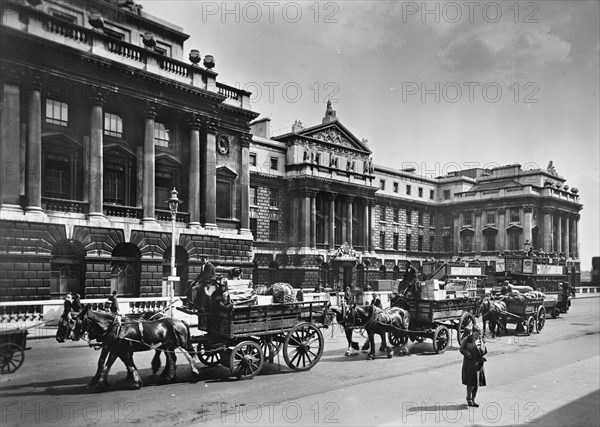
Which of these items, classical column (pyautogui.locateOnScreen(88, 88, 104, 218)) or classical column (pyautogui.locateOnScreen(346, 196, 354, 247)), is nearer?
classical column (pyautogui.locateOnScreen(88, 88, 104, 218))

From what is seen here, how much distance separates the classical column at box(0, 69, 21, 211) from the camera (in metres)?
19.7

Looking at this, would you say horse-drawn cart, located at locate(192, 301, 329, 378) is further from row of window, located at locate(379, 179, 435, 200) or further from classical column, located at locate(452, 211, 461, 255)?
classical column, located at locate(452, 211, 461, 255)

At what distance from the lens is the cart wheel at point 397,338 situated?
52.0 ft

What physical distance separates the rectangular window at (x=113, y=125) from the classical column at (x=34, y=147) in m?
3.79

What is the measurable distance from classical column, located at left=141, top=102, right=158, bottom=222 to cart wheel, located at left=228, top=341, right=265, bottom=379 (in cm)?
1592

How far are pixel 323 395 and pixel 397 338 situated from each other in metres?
7.16

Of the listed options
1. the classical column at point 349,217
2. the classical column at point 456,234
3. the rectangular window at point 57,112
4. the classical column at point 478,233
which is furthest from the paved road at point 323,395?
the classical column at point 456,234

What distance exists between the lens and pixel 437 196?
219 feet

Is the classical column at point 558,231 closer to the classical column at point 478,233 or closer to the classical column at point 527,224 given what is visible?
the classical column at point 527,224

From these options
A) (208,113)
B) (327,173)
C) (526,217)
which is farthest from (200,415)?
(526,217)

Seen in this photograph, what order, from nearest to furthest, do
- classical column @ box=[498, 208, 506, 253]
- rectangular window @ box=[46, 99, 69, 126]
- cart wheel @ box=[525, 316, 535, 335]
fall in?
cart wheel @ box=[525, 316, 535, 335] → rectangular window @ box=[46, 99, 69, 126] → classical column @ box=[498, 208, 506, 253]

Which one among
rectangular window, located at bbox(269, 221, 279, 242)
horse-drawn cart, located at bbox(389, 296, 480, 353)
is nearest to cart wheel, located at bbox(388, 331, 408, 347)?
horse-drawn cart, located at bbox(389, 296, 480, 353)

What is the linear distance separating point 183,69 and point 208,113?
2.84m

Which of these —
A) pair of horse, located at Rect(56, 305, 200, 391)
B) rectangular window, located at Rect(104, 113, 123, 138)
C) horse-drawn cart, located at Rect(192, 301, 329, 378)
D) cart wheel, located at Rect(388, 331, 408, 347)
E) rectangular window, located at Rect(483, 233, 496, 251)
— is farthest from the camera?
rectangular window, located at Rect(483, 233, 496, 251)
